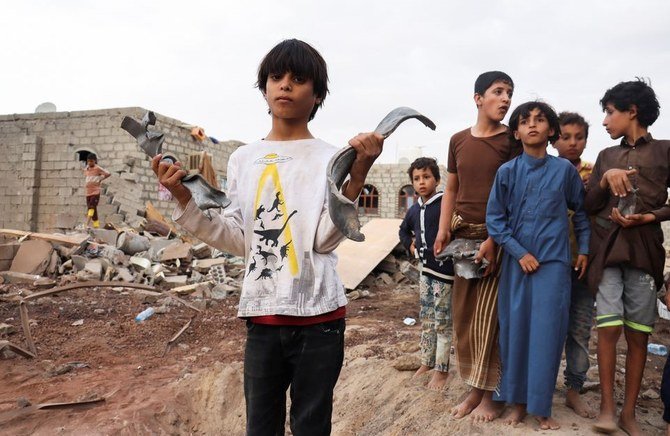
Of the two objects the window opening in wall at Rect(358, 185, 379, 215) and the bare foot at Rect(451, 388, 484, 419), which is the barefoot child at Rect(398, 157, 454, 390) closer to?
the bare foot at Rect(451, 388, 484, 419)

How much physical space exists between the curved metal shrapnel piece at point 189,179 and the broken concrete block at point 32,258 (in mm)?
7496

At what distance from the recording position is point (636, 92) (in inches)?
96.7

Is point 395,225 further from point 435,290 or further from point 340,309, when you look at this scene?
point 340,309

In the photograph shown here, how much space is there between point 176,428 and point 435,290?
1.88m

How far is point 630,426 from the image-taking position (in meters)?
2.36

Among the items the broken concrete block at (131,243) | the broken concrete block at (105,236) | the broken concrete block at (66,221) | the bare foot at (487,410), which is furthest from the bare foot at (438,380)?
the broken concrete block at (66,221)

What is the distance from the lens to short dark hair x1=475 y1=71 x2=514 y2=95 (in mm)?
2613

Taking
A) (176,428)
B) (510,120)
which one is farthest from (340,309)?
(176,428)

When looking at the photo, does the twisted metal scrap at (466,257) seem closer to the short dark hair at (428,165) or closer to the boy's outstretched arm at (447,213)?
the boy's outstretched arm at (447,213)

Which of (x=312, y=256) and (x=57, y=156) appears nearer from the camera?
(x=312, y=256)

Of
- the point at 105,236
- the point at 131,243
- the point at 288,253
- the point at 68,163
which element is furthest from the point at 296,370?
the point at 68,163

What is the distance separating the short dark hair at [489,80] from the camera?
2.61m

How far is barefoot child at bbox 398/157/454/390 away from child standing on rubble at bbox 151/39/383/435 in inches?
62.9

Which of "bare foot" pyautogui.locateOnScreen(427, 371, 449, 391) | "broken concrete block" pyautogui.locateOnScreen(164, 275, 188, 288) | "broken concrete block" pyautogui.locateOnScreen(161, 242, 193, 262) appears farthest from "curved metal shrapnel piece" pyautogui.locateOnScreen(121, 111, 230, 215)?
"broken concrete block" pyautogui.locateOnScreen(161, 242, 193, 262)
